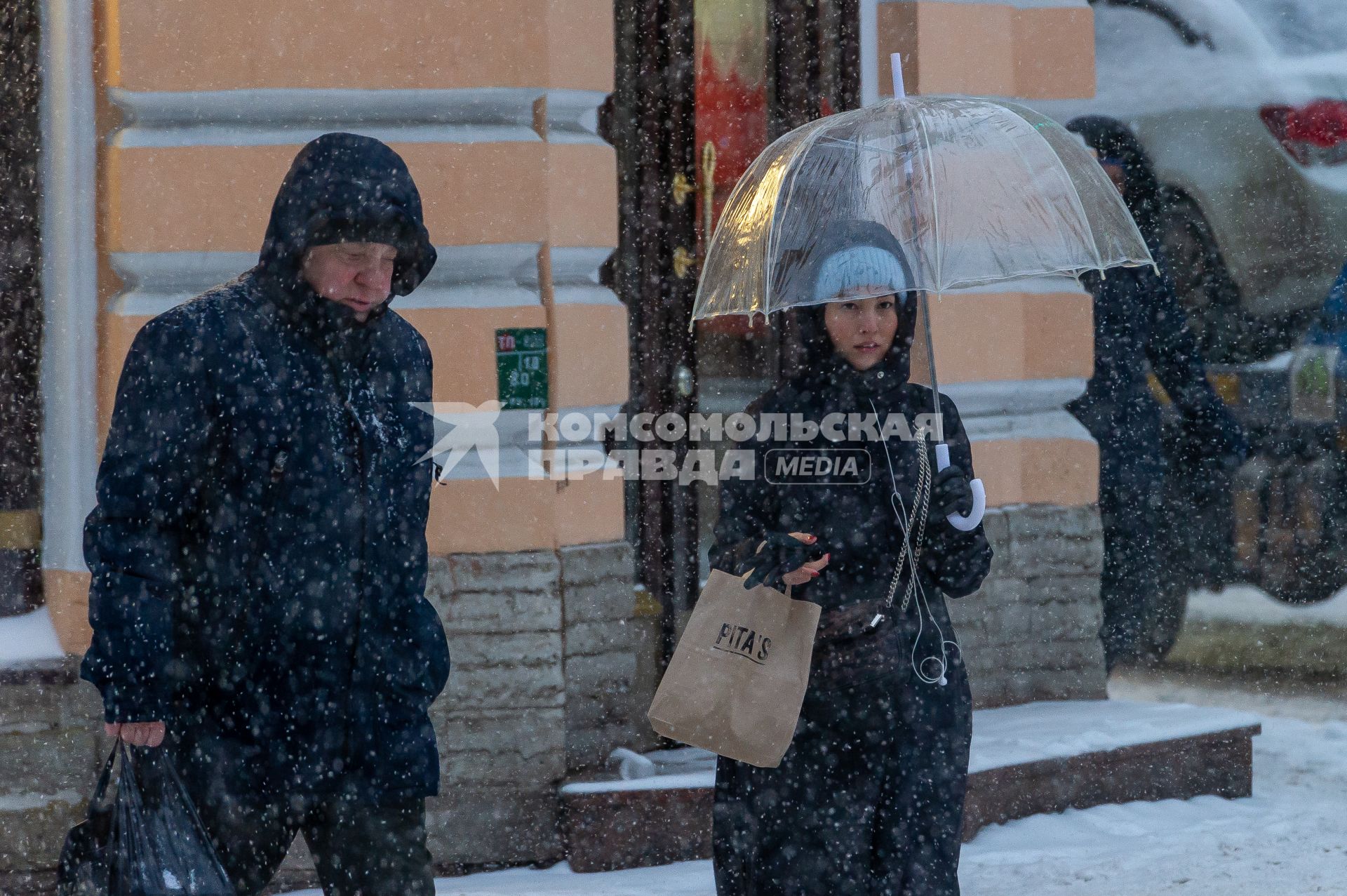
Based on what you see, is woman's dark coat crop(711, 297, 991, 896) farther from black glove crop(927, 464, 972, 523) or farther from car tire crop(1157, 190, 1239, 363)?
car tire crop(1157, 190, 1239, 363)

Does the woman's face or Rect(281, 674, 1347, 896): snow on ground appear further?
Rect(281, 674, 1347, 896): snow on ground

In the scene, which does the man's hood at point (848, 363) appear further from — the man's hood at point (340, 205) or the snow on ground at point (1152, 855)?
the snow on ground at point (1152, 855)

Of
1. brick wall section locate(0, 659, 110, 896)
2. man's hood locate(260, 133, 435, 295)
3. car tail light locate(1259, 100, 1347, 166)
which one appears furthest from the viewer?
car tail light locate(1259, 100, 1347, 166)

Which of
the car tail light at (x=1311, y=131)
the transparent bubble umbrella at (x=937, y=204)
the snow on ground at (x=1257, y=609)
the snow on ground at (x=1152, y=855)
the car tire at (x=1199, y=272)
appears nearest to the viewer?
the transparent bubble umbrella at (x=937, y=204)

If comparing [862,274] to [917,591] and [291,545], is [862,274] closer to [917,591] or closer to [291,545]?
[917,591]

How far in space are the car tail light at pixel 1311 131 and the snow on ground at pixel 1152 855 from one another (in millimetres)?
3214

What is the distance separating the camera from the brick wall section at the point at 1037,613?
5.96 meters

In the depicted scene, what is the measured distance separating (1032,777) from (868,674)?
77.4 inches

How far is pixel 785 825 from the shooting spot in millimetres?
3689

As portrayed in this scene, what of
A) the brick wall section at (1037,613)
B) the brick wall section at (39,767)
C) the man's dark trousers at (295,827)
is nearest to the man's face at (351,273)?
the man's dark trousers at (295,827)

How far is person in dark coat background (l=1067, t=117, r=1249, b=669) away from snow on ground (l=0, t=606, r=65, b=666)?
421 centimetres

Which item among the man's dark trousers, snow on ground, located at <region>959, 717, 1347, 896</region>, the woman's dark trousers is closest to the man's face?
the man's dark trousers

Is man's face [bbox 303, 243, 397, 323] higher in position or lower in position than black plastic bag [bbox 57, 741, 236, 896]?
higher

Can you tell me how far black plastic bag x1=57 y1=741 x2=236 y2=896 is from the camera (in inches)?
102
